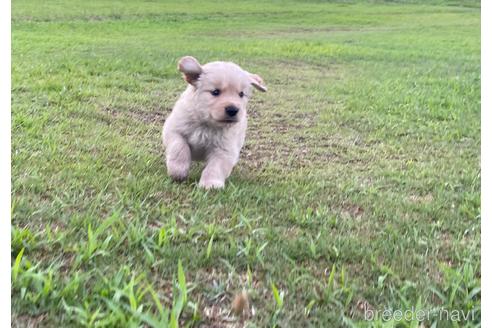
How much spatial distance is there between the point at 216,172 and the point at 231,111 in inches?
13.6

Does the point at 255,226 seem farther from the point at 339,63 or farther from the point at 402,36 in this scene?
the point at 402,36

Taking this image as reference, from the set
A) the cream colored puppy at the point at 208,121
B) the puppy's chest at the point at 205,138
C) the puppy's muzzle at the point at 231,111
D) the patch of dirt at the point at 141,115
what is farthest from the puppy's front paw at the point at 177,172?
the patch of dirt at the point at 141,115

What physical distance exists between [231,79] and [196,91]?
22 centimetres

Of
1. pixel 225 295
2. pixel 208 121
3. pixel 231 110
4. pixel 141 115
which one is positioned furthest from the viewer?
pixel 141 115

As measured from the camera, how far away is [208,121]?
3.22 meters

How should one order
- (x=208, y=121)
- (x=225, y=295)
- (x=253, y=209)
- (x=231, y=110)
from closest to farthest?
(x=225, y=295) < (x=253, y=209) < (x=231, y=110) < (x=208, y=121)

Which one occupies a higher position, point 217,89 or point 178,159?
point 217,89

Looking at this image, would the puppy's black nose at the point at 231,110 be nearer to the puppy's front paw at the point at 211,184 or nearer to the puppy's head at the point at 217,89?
the puppy's head at the point at 217,89

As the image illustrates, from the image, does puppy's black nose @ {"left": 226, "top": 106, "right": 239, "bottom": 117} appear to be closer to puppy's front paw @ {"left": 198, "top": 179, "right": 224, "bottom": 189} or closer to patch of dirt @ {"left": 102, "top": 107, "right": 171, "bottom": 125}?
puppy's front paw @ {"left": 198, "top": 179, "right": 224, "bottom": 189}

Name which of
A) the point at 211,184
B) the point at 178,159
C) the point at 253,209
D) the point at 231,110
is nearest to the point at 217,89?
Result: the point at 231,110

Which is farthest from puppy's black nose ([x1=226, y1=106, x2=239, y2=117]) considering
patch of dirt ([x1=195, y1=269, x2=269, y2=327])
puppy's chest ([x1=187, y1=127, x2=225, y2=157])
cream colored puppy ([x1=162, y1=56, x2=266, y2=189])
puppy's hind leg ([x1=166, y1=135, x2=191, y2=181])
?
patch of dirt ([x1=195, y1=269, x2=269, y2=327])

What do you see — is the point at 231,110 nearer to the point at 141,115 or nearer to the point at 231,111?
the point at 231,111

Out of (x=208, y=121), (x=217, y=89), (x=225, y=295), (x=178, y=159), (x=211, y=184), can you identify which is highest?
(x=217, y=89)

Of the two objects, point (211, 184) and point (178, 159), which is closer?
point (211, 184)
